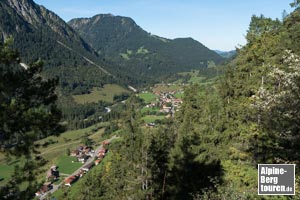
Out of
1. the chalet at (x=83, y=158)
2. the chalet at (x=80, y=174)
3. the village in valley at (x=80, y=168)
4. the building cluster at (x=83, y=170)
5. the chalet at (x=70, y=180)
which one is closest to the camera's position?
the chalet at (x=70, y=180)

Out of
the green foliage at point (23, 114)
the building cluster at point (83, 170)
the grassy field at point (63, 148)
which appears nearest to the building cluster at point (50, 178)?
the grassy field at point (63, 148)

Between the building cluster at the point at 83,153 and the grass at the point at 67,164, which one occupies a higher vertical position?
the building cluster at the point at 83,153

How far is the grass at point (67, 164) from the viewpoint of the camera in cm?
9684

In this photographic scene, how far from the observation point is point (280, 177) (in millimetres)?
8422

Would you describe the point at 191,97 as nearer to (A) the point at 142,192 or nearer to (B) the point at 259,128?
(A) the point at 142,192

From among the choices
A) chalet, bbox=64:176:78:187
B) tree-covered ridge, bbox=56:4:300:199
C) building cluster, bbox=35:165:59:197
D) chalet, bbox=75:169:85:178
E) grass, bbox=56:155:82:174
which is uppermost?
tree-covered ridge, bbox=56:4:300:199

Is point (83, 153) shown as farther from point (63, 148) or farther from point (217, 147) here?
point (217, 147)

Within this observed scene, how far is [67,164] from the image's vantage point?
10338 cm

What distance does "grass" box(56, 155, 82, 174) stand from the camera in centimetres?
9684

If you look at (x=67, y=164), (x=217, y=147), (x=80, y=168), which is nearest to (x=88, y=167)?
(x=80, y=168)

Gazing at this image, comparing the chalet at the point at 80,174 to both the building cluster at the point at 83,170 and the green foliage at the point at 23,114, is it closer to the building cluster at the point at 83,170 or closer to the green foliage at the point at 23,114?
the building cluster at the point at 83,170

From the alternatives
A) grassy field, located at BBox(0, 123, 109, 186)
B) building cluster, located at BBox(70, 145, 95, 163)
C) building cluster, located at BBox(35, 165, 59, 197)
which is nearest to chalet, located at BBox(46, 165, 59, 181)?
building cluster, located at BBox(35, 165, 59, 197)

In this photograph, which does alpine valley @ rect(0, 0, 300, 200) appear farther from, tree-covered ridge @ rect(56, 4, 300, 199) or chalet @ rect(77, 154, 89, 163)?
chalet @ rect(77, 154, 89, 163)

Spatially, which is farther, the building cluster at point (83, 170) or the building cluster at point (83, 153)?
the building cluster at point (83, 153)
